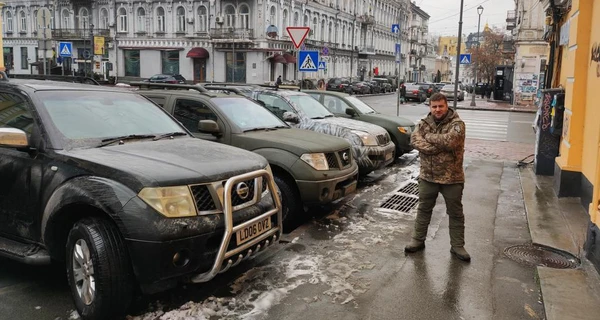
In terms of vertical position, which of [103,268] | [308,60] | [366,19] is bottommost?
[103,268]

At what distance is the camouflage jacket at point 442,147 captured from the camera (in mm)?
5340

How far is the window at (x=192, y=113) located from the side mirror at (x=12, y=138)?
10.2 feet

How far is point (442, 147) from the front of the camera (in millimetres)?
5344

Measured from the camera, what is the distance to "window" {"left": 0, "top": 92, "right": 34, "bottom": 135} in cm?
470

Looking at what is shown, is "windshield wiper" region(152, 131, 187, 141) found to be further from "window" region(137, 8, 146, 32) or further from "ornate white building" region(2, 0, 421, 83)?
"window" region(137, 8, 146, 32)

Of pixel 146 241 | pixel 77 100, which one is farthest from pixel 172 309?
pixel 77 100

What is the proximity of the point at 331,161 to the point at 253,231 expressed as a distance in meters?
2.78

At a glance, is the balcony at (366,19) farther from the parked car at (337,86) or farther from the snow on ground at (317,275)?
the snow on ground at (317,275)

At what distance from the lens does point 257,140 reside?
6.91 m

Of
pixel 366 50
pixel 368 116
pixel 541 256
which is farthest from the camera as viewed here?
pixel 366 50

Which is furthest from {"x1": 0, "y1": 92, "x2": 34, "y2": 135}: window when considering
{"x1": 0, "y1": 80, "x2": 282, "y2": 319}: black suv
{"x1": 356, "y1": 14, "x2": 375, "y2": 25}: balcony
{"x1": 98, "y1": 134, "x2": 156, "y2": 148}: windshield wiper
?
{"x1": 356, "y1": 14, "x2": 375, "y2": 25}: balcony

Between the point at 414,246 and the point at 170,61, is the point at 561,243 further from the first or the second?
the point at 170,61

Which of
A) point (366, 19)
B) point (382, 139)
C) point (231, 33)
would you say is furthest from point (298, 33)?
point (366, 19)

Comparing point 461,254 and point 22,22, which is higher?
point 22,22
